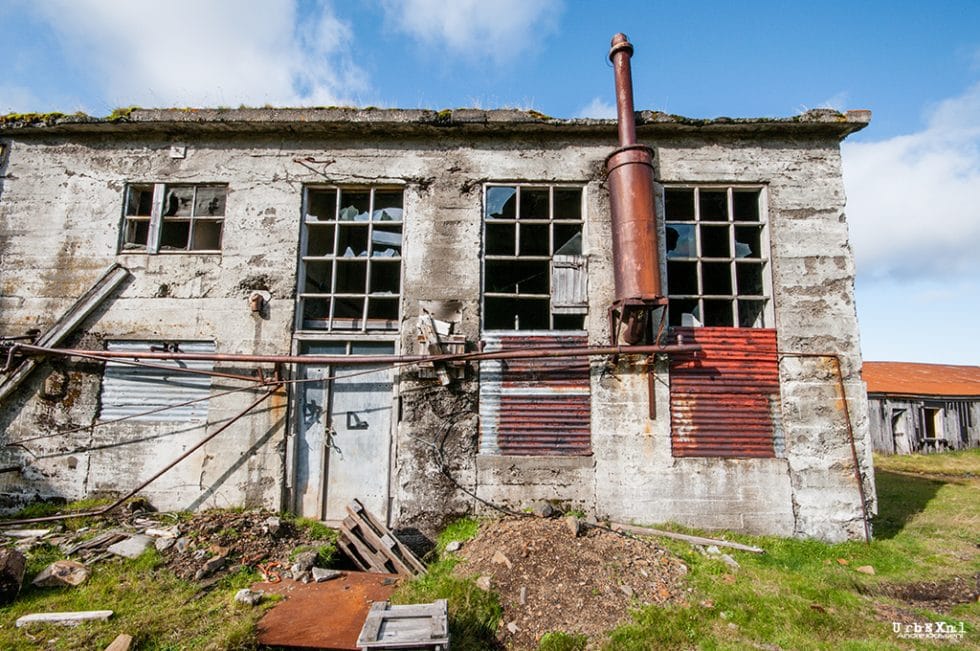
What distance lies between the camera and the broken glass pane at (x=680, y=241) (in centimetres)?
758

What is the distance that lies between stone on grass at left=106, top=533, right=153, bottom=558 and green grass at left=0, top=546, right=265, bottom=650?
103mm

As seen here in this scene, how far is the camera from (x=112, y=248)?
760 cm

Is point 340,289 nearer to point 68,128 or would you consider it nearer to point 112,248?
point 112,248

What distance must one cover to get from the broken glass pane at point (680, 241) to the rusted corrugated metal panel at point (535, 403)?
198cm

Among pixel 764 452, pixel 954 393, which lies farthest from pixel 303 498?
pixel 954 393

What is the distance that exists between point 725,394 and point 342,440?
213 inches

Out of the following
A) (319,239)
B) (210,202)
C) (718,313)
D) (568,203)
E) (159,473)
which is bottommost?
(159,473)

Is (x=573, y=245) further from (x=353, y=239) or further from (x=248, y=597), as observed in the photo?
(x=248, y=597)

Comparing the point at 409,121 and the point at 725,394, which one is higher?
the point at 409,121

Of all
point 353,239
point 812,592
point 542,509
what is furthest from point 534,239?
point 812,592

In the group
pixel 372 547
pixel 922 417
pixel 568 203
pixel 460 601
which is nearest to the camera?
pixel 460 601

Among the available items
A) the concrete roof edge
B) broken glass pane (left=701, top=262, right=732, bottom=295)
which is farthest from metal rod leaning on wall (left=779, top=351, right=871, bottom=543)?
the concrete roof edge

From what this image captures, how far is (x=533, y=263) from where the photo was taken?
7699 millimetres

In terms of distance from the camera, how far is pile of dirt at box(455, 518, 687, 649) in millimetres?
4652
